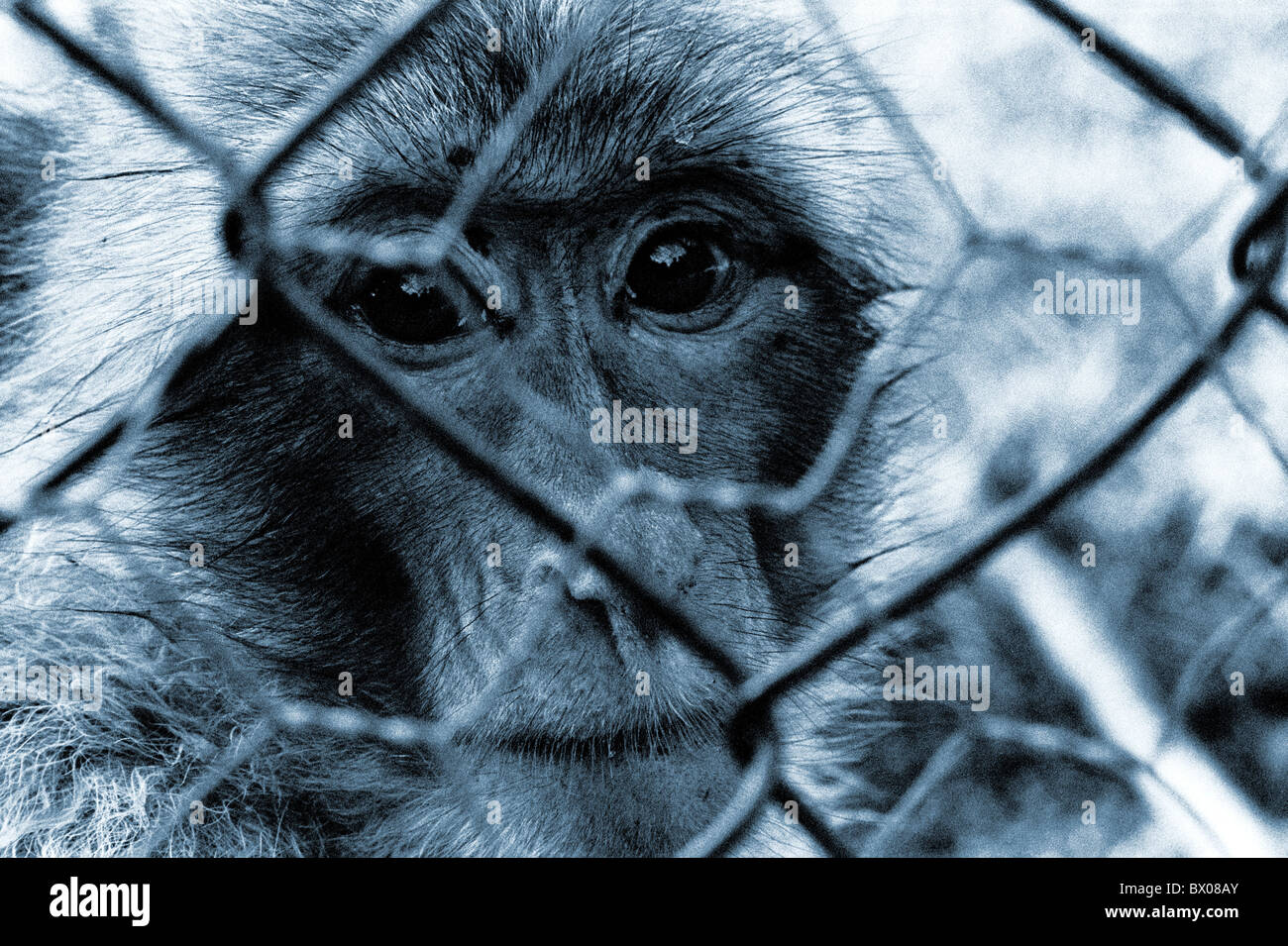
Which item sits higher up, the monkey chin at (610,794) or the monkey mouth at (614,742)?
the monkey mouth at (614,742)

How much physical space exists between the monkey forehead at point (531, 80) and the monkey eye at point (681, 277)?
0.07 meters

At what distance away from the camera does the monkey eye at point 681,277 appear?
4.31 ft

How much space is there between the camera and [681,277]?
4.40 ft

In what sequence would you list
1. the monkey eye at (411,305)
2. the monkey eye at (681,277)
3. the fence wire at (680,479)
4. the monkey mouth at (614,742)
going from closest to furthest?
the fence wire at (680,479) → the monkey mouth at (614,742) → the monkey eye at (411,305) → the monkey eye at (681,277)

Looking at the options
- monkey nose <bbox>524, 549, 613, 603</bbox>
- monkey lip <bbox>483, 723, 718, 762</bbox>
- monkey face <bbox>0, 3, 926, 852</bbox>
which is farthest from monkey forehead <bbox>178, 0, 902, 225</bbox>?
monkey lip <bbox>483, 723, 718, 762</bbox>

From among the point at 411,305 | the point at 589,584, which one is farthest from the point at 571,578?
the point at 411,305

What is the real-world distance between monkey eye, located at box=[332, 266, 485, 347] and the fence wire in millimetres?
19

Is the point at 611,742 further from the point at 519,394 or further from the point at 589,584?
the point at 519,394

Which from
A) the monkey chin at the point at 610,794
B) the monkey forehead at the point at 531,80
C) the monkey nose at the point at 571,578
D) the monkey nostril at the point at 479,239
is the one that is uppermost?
the monkey forehead at the point at 531,80

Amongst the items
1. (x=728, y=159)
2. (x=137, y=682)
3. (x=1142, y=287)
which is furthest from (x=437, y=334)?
(x=1142, y=287)

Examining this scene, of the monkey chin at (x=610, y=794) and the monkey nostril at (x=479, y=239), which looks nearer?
the monkey chin at (x=610, y=794)

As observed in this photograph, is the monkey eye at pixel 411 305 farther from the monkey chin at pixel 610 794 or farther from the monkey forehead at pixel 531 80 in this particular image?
the monkey chin at pixel 610 794

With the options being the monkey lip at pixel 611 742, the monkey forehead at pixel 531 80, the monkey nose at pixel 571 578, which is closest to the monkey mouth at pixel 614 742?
the monkey lip at pixel 611 742

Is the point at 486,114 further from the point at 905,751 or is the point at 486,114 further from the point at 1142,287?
the point at 905,751
